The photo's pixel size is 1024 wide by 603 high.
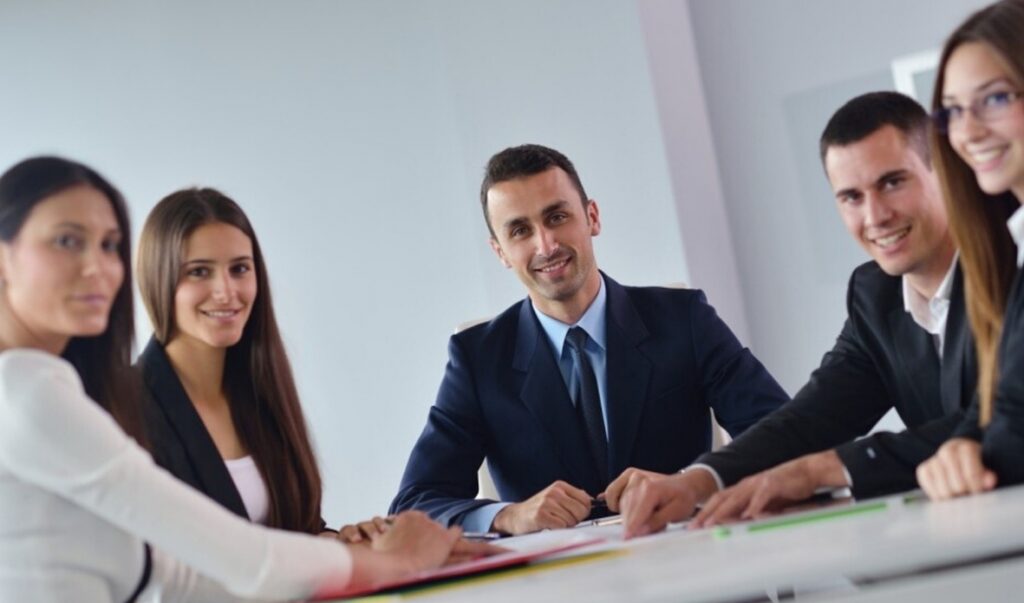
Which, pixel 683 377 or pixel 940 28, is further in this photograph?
pixel 940 28

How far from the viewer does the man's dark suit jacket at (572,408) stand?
311 cm

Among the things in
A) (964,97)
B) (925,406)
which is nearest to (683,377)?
(925,406)

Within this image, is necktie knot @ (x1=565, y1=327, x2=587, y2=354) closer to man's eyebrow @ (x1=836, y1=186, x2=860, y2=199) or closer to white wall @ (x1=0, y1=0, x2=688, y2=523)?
man's eyebrow @ (x1=836, y1=186, x2=860, y2=199)

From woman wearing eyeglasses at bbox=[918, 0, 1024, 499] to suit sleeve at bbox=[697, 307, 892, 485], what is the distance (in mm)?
503

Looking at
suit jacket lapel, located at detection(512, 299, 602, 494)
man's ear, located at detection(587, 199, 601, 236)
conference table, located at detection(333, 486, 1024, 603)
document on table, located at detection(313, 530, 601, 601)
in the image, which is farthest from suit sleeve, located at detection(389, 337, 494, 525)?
conference table, located at detection(333, 486, 1024, 603)

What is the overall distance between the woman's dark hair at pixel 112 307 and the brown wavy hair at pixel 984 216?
4.04 ft

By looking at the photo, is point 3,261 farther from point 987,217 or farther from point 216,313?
point 987,217

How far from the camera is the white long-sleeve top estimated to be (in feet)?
5.12

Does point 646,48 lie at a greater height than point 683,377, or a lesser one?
greater

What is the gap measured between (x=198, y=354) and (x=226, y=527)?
131cm

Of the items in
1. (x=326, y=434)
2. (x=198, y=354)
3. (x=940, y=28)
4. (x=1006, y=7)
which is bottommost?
(x=326, y=434)

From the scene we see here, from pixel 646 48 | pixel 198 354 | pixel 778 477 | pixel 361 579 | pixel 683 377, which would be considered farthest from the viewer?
pixel 646 48

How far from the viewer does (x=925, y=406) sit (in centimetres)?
242

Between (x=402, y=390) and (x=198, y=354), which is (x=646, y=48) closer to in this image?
(x=402, y=390)
